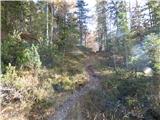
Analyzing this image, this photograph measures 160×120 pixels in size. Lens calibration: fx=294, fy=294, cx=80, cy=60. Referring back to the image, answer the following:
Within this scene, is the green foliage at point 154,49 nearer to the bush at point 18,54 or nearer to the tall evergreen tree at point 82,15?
the bush at point 18,54

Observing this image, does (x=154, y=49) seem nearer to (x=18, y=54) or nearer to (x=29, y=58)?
(x=29, y=58)

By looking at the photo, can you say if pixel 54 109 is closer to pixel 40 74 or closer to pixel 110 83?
pixel 40 74

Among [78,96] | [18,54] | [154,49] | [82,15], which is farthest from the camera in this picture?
[82,15]

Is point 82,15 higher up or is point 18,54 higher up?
point 82,15

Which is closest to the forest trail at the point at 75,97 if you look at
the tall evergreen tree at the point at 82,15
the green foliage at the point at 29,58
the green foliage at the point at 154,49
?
the green foliage at the point at 29,58

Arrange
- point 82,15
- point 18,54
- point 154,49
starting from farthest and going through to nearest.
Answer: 1. point 82,15
2. point 154,49
3. point 18,54

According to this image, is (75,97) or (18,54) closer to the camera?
(75,97)

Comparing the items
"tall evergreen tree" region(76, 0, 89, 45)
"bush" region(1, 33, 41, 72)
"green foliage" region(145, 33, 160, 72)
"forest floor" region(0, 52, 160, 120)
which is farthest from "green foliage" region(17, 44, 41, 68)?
"tall evergreen tree" region(76, 0, 89, 45)

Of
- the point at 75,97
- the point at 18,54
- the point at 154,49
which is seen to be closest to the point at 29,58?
the point at 18,54

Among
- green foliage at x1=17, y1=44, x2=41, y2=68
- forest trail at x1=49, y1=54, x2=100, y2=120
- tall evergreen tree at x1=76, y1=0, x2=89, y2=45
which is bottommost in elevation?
forest trail at x1=49, y1=54, x2=100, y2=120

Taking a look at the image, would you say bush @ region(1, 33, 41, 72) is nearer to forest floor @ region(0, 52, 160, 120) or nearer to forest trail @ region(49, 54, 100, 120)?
forest floor @ region(0, 52, 160, 120)

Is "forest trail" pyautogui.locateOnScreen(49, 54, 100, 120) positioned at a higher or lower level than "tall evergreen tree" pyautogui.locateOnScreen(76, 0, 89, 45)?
lower

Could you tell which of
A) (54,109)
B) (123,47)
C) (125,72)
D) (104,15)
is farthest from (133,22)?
(54,109)

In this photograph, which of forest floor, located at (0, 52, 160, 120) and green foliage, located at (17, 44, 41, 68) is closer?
forest floor, located at (0, 52, 160, 120)
